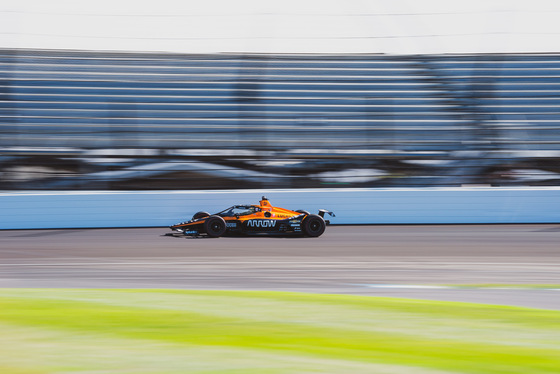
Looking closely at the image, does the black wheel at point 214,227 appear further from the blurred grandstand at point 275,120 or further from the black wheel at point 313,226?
the blurred grandstand at point 275,120

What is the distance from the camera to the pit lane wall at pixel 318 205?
489 inches

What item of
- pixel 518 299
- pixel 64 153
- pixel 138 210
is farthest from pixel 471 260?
pixel 64 153

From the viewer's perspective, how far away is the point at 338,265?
7.50m

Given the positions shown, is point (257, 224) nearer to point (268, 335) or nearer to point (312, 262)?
point (312, 262)

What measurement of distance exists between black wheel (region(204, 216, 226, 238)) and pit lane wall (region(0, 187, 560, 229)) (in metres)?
2.13

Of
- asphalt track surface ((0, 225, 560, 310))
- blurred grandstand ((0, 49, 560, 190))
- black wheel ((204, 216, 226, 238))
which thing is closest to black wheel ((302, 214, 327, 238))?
asphalt track surface ((0, 225, 560, 310))

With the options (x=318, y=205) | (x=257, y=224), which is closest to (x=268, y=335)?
(x=257, y=224)

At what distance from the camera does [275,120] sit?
14.9m

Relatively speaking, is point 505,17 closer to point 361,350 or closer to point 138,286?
point 138,286

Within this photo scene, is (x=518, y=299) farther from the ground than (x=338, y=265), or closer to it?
closer to it

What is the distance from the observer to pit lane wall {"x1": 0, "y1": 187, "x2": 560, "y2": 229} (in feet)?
40.8

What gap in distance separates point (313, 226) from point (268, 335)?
6.65 m

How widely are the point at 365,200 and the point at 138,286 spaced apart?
722cm

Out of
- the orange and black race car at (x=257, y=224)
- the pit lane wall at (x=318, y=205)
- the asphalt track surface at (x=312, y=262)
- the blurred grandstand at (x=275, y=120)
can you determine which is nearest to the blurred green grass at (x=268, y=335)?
the asphalt track surface at (x=312, y=262)
